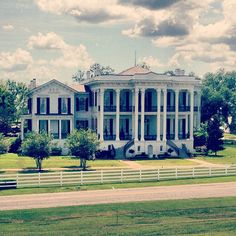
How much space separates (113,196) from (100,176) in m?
7.67

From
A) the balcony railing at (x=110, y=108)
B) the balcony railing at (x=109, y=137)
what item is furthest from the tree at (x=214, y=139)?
the balcony railing at (x=110, y=108)

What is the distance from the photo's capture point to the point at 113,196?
32812 millimetres

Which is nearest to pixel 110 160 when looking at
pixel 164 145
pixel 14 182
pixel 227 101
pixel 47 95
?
pixel 164 145

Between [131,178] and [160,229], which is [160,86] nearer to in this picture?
[131,178]

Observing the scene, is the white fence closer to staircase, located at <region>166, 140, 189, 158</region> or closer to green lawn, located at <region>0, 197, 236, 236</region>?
green lawn, located at <region>0, 197, 236, 236</region>

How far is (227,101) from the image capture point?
293ft

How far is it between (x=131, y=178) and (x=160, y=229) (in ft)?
52.3

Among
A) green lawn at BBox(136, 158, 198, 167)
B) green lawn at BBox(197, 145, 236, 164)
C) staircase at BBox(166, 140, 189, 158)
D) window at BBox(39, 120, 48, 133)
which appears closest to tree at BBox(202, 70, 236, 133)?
green lawn at BBox(197, 145, 236, 164)

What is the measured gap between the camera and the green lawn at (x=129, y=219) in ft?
78.9

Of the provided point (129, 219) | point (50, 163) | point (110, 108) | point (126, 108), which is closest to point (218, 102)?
point (126, 108)

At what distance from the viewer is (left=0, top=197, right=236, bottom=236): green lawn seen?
24062 mm

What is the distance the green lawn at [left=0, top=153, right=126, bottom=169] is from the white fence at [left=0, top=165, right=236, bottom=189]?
29.1ft

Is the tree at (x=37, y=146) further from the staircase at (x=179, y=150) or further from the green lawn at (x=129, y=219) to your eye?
the staircase at (x=179, y=150)

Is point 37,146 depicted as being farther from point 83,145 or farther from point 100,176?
point 100,176
